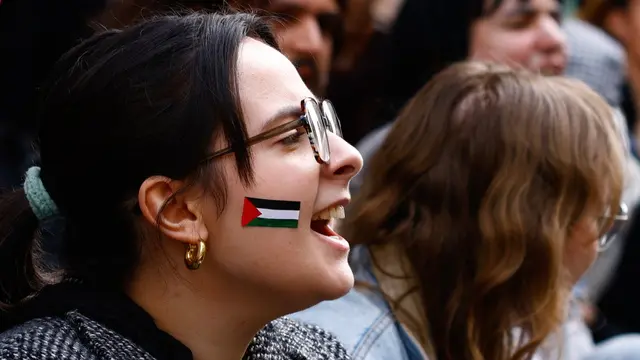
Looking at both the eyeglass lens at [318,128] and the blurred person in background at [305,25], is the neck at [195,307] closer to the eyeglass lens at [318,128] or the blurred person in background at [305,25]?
the eyeglass lens at [318,128]

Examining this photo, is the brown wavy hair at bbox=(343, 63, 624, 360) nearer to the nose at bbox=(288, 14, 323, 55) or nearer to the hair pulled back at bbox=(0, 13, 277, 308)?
the hair pulled back at bbox=(0, 13, 277, 308)

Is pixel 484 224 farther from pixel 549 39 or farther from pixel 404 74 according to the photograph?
pixel 549 39

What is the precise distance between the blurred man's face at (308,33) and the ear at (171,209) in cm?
163

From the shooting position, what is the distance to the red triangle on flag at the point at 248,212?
1.93 m

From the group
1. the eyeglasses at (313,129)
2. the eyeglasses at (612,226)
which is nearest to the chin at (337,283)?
the eyeglasses at (313,129)

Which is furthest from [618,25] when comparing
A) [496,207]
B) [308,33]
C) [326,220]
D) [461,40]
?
[326,220]

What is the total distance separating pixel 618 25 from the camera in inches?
202

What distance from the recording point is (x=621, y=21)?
511 cm

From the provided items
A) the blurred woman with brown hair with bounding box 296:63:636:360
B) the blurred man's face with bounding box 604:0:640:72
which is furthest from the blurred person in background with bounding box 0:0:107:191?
the blurred man's face with bounding box 604:0:640:72

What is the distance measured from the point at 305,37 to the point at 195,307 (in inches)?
76.0

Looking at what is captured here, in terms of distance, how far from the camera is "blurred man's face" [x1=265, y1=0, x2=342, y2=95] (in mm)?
3654

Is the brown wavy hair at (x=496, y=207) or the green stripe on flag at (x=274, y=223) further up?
the green stripe on flag at (x=274, y=223)

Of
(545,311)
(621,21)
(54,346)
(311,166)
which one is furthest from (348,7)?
(54,346)

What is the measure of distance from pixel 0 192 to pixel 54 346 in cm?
62
